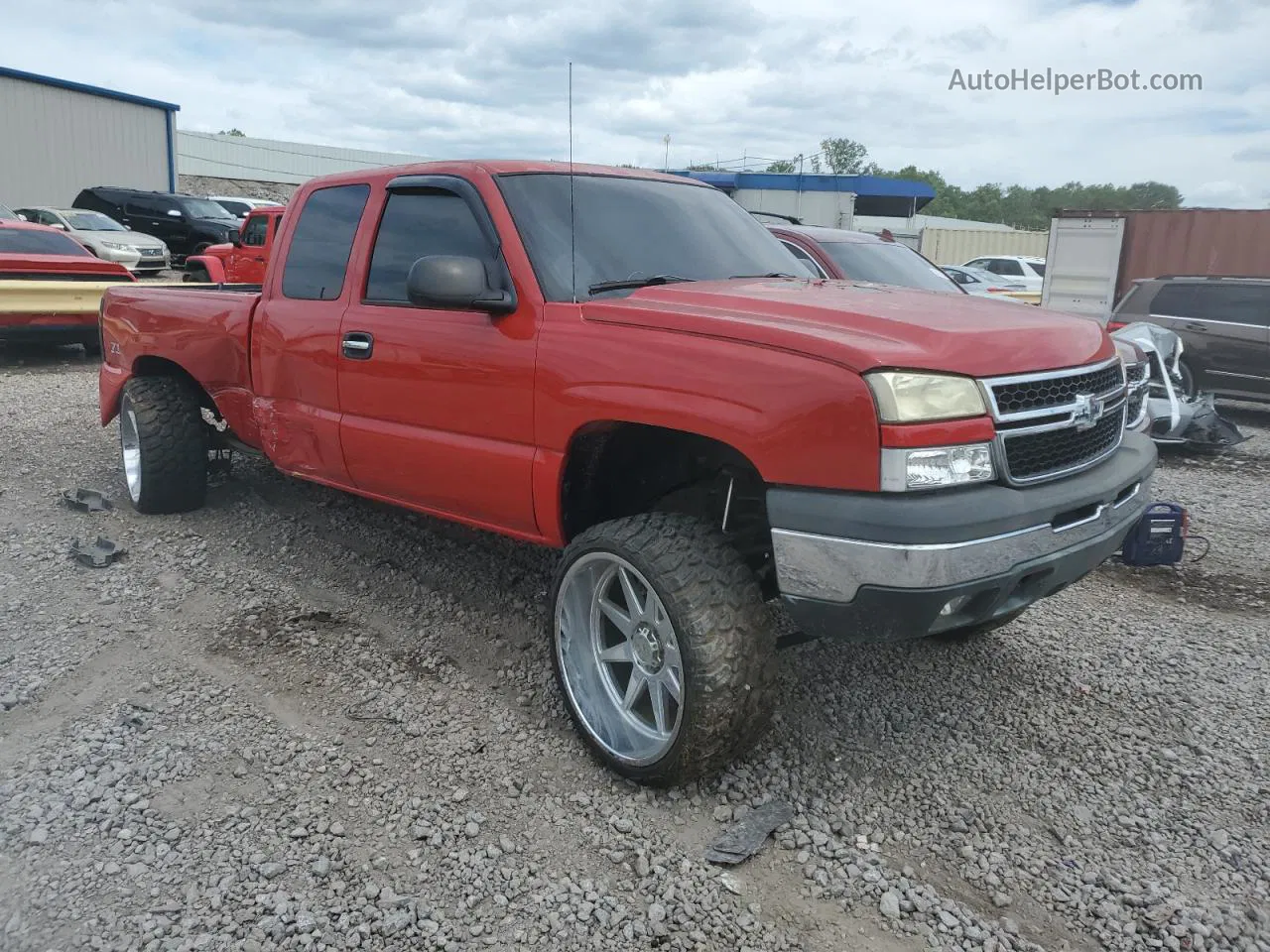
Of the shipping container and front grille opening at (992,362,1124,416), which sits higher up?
the shipping container

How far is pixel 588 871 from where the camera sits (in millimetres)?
2738

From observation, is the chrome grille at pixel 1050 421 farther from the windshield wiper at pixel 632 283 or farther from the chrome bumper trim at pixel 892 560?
the windshield wiper at pixel 632 283

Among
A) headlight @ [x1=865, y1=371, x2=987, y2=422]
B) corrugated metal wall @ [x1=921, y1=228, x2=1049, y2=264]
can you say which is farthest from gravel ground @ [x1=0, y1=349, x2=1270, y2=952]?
corrugated metal wall @ [x1=921, y1=228, x2=1049, y2=264]

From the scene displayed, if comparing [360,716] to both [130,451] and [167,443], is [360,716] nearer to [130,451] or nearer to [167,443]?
[167,443]

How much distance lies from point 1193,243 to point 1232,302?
5.53 m

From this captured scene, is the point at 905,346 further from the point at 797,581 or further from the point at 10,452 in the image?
the point at 10,452

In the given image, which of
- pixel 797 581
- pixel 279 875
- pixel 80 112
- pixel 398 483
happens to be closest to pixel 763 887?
pixel 797 581

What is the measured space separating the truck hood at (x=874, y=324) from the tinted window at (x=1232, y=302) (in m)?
8.45

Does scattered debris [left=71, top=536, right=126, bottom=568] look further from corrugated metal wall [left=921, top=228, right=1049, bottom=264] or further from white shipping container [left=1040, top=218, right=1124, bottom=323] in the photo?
corrugated metal wall [left=921, top=228, right=1049, bottom=264]

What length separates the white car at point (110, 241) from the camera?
18.2m

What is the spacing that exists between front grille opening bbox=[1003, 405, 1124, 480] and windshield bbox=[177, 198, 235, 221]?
23.9m

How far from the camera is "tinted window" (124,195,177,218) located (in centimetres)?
2312

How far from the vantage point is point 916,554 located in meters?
2.52

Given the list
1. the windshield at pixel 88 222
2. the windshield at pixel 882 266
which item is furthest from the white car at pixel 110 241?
the windshield at pixel 882 266
